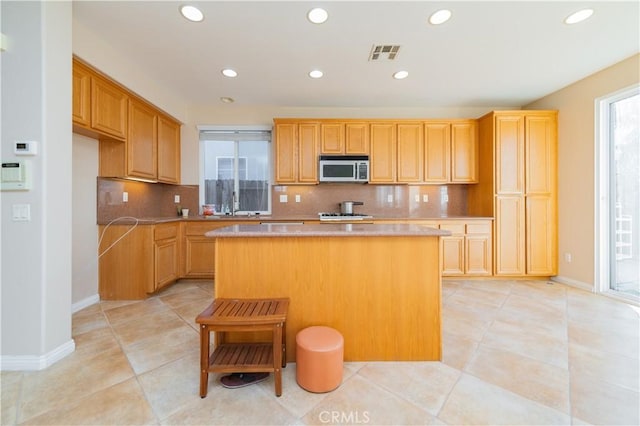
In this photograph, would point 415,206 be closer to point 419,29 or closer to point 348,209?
point 348,209

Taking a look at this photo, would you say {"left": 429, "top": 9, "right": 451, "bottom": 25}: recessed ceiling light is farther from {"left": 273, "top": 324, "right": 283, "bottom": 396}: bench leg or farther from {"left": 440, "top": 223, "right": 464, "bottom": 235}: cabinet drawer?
{"left": 273, "top": 324, "right": 283, "bottom": 396}: bench leg

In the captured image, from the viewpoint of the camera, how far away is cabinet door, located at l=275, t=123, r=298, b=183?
3650 mm

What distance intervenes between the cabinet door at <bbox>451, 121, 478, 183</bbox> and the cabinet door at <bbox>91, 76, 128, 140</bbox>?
4.34 meters

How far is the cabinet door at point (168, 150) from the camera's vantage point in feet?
11.1

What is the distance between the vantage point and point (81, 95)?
222 centimetres

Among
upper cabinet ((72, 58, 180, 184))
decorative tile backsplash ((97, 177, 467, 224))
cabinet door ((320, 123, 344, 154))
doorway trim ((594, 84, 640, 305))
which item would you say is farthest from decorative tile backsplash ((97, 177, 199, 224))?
doorway trim ((594, 84, 640, 305))

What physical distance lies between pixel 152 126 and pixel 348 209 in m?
2.95

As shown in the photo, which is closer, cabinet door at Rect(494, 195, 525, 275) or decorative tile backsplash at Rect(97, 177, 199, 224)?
decorative tile backsplash at Rect(97, 177, 199, 224)

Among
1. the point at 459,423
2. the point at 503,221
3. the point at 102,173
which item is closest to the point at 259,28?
the point at 102,173

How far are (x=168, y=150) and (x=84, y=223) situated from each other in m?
1.45

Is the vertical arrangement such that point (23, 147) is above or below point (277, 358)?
above

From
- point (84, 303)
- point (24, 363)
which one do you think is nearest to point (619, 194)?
point (24, 363)

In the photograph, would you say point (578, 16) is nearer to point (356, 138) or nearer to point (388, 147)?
point (388, 147)

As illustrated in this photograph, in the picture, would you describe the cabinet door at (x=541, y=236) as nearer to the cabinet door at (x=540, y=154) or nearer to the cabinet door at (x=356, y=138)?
the cabinet door at (x=540, y=154)
